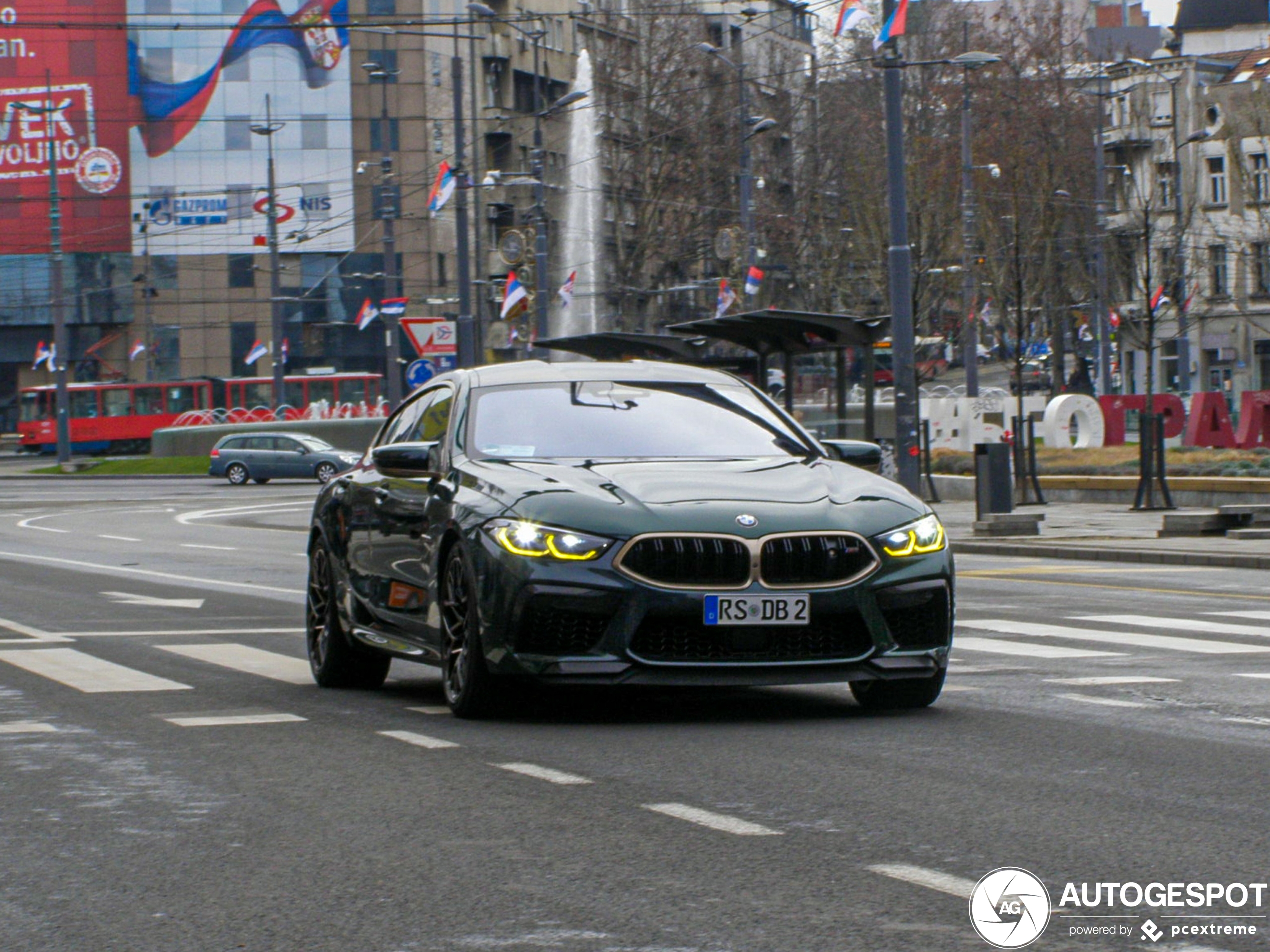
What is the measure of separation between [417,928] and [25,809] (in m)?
2.30

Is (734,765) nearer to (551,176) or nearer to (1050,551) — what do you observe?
(1050,551)

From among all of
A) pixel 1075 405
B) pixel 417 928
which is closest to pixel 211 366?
pixel 1075 405

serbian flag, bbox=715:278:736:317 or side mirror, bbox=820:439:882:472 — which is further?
serbian flag, bbox=715:278:736:317

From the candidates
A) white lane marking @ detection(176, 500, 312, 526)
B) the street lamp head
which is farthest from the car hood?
white lane marking @ detection(176, 500, 312, 526)

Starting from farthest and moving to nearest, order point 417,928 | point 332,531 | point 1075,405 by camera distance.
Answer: point 1075,405, point 332,531, point 417,928

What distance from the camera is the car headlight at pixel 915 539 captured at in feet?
28.2

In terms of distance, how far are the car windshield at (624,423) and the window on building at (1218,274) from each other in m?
65.1

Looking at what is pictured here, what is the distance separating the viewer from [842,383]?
91.8ft

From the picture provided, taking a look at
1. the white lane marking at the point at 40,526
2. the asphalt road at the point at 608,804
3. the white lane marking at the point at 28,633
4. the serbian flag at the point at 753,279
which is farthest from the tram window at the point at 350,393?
the asphalt road at the point at 608,804

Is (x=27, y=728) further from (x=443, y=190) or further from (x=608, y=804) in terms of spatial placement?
(x=443, y=190)

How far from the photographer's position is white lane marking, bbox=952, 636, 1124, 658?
11.9 meters

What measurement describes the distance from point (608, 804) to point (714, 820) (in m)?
0.45

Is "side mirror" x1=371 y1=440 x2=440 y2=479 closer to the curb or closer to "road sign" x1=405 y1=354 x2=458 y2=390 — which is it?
the curb

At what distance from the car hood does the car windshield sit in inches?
8.2
